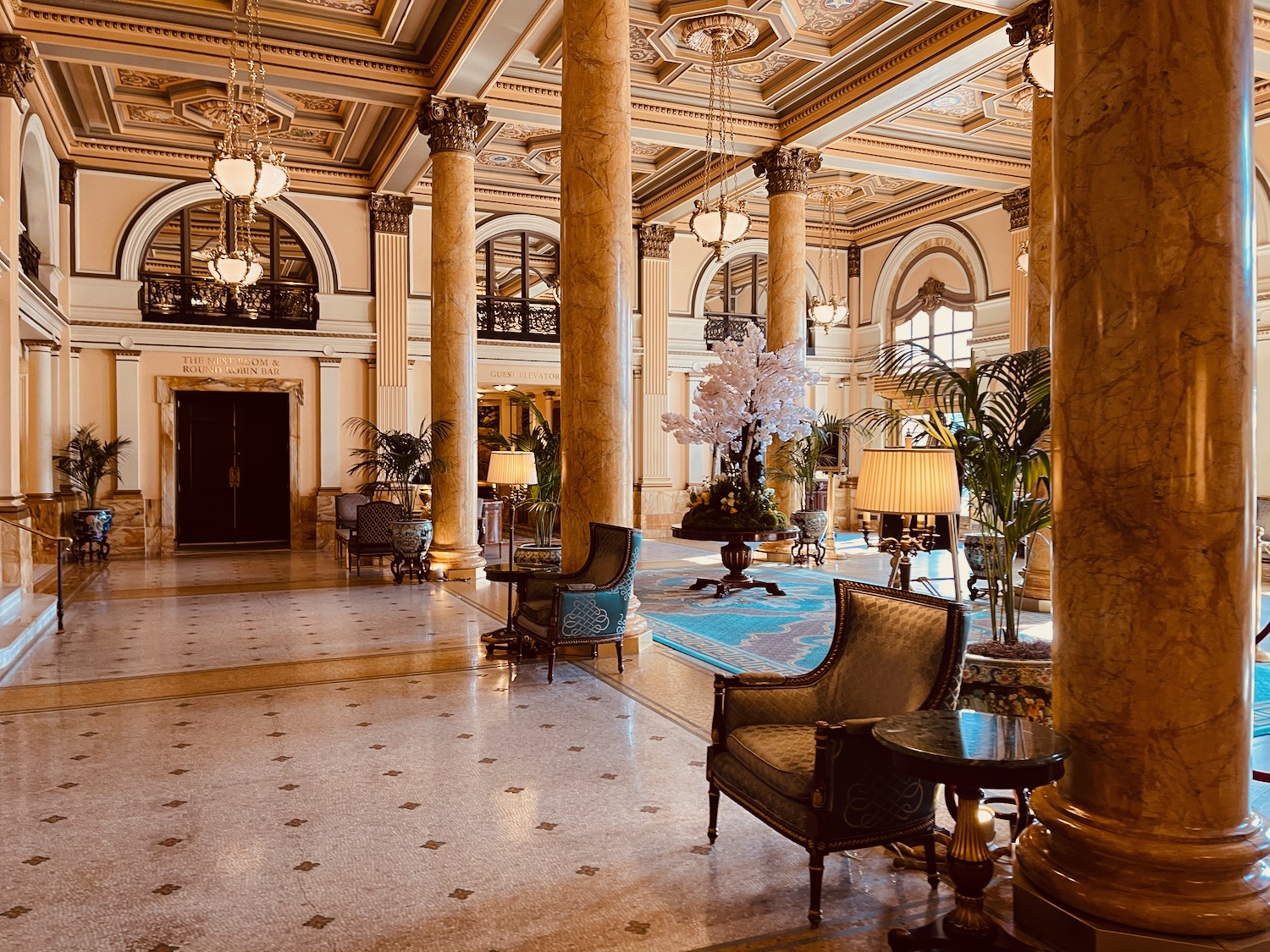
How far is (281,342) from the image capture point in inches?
601

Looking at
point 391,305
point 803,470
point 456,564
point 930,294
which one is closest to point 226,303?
point 391,305

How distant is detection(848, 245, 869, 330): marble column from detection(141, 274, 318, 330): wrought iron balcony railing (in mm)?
10606

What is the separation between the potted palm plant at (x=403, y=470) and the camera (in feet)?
36.2

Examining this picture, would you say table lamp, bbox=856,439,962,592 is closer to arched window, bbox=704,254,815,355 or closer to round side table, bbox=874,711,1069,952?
round side table, bbox=874,711,1069,952

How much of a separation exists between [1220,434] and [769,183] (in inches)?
440

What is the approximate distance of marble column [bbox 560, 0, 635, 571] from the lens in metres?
7.01

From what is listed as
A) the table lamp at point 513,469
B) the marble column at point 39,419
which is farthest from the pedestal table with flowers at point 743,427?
the marble column at point 39,419

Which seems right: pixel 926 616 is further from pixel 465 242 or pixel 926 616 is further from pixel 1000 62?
pixel 1000 62

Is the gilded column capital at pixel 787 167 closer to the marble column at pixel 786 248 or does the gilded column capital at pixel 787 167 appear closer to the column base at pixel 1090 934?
the marble column at pixel 786 248

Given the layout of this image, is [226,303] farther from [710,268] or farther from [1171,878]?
[1171,878]

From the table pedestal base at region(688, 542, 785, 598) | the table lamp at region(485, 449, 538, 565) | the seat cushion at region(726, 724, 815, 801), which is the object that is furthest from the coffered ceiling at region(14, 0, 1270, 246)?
the seat cushion at region(726, 724, 815, 801)

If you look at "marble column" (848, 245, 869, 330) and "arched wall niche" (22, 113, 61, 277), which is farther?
"marble column" (848, 245, 869, 330)

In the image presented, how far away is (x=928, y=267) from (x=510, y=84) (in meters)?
9.97

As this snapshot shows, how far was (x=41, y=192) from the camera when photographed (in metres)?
12.4
